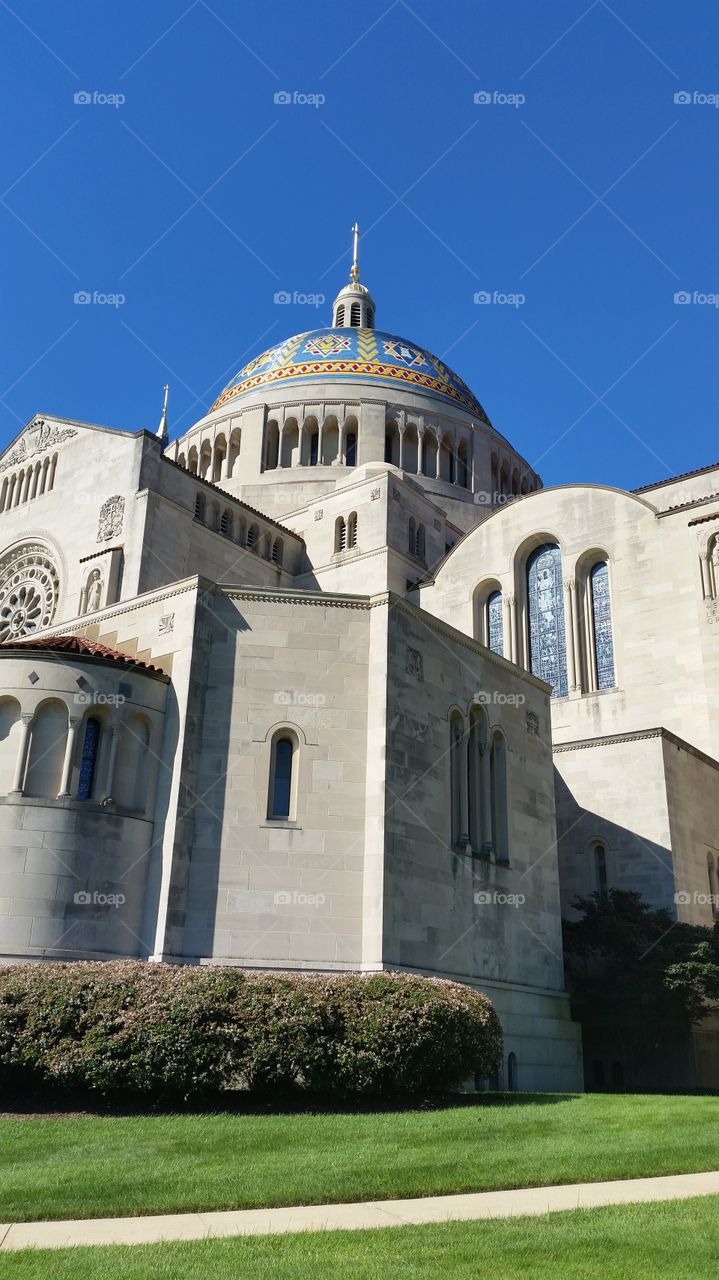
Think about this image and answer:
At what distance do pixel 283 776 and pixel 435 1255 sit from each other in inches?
578

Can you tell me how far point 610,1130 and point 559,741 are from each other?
2134 centimetres

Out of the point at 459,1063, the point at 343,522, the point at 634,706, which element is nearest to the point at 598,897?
the point at 634,706

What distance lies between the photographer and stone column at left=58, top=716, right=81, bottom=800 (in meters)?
21.5

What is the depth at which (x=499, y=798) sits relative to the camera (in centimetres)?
2638

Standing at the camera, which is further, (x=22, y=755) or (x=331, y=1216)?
(x=22, y=755)

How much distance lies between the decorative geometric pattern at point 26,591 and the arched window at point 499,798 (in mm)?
16901

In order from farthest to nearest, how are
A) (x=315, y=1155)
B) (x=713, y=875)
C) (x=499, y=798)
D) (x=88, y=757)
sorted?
(x=713, y=875) < (x=499, y=798) < (x=88, y=757) < (x=315, y=1155)

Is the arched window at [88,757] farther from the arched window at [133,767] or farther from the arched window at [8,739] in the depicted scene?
the arched window at [8,739]

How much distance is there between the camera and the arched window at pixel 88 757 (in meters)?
21.9

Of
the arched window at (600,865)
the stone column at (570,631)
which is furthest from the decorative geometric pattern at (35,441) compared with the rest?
the arched window at (600,865)

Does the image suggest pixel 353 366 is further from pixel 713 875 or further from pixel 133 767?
pixel 133 767

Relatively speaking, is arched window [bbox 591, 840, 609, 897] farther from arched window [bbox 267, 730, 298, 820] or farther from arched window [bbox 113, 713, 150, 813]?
arched window [bbox 113, 713, 150, 813]

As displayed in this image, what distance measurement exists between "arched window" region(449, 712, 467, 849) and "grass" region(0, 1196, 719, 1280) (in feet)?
49.0

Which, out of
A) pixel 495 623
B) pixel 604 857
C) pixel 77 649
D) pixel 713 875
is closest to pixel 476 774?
pixel 604 857
